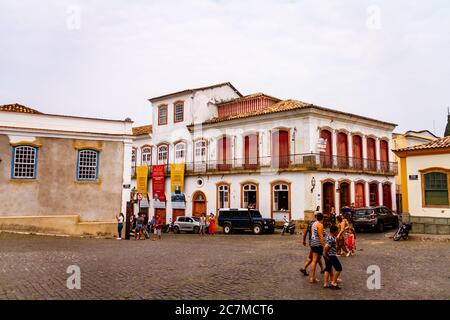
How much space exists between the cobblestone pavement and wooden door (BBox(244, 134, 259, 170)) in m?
15.0

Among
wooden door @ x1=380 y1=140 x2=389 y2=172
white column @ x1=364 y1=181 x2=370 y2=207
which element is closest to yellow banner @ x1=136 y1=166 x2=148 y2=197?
white column @ x1=364 y1=181 x2=370 y2=207

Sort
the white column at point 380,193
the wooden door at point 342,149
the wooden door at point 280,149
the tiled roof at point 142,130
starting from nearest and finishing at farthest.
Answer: the wooden door at point 280,149 → the wooden door at point 342,149 → the white column at point 380,193 → the tiled roof at point 142,130

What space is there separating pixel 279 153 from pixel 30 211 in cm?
1642

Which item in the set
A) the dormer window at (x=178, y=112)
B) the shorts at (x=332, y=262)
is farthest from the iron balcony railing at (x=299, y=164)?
the shorts at (x=332, y=262)

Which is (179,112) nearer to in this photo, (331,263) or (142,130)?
(142,130)

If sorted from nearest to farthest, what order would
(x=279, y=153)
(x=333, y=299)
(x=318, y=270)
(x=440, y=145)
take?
(x=333, y=299), (x=318, y=270), (x=440, y=145), (x=279, y=153)

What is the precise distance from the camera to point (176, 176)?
34531mm

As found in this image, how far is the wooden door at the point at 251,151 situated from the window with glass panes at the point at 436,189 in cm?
1247

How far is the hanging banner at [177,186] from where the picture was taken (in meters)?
34.2

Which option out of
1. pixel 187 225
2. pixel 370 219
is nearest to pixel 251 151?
pixel 187 225

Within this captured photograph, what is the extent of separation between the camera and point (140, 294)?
809cm

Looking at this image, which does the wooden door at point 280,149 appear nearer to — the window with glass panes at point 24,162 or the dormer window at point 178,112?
the dormer window at point 178,112
